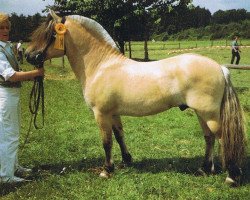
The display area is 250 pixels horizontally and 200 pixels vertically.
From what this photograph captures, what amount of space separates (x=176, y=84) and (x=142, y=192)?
155 centimetres

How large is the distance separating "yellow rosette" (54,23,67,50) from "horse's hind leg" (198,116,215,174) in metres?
2.38

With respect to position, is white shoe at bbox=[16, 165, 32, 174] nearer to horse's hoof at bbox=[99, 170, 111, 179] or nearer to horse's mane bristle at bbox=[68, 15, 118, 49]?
horse's hoof at bbox=[99, 170, 111, 179]

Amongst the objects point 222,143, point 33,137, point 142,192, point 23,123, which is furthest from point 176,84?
point 23,123

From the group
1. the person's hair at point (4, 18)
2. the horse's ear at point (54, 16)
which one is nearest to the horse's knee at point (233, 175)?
the horse's ear at point (54, 16)

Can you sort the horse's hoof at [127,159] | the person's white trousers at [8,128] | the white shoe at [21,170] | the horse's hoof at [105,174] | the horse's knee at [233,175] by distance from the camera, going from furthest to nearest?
the horse's hoof at [127,159]
the white shoe at [21,170]
the horse's hoof at [105,174]
the person's white trousers at [8,128]
the horse's knee at [233,175]

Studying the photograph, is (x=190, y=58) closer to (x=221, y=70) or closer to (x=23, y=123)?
(x=221, y=70)

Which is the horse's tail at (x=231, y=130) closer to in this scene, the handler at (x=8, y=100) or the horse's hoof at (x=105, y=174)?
the horse's hoof at (x=105, y=174)

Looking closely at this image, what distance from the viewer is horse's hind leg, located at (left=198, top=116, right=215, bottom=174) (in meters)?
5.57

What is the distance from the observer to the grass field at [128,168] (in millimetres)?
5066

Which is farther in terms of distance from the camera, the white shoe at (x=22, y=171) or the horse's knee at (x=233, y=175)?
the white shoe at (x=22, y=171)

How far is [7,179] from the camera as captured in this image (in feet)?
17.6

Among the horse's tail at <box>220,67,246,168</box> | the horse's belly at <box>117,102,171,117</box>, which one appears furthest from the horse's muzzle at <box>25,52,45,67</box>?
the horse's tail at <box>220,67,246,168</box>

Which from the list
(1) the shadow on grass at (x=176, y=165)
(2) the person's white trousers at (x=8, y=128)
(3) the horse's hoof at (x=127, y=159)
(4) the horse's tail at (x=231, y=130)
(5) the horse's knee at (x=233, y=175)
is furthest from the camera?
(3) the horse's hoof at (x=127, y=159)

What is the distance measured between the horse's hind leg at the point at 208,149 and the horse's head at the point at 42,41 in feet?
8.33
